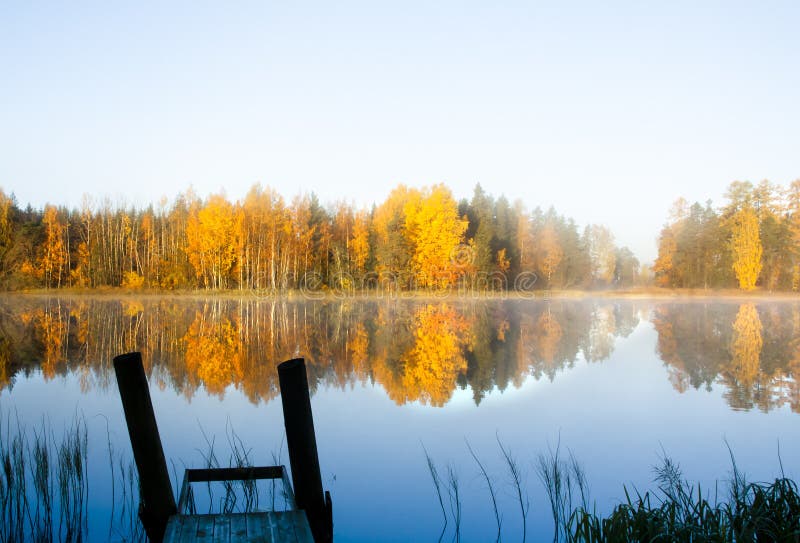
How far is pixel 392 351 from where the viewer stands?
15.7 metres

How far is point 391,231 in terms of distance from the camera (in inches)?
1907

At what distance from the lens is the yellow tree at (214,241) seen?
157ft

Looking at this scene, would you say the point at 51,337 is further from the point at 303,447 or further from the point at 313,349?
the point at 303,447

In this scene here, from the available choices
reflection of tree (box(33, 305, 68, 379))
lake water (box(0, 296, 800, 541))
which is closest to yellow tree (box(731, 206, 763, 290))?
lake water (box(0, 296, 800, 541))

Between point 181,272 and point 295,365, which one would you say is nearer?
point 295,365

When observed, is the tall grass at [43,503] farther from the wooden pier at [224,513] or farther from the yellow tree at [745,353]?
the yellow tree at [745,353]

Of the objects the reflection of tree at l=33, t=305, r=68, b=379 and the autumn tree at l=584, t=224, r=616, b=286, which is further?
the autumn tree at l=584, t=224, r=616, b=286

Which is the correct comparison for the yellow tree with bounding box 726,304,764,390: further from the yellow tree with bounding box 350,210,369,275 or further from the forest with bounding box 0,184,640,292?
the yellow tree with bounding box 350,210,369,275

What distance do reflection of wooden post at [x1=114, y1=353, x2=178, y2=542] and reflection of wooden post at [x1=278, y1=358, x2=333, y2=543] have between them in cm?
87

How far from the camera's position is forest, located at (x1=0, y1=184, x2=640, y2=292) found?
48812 millimetres

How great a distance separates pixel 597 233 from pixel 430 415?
80.3 m

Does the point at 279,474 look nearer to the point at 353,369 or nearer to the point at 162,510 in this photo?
the point at 162,510

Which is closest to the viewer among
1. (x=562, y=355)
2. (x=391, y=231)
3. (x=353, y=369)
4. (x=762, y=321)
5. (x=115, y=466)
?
(x=115, y=466)

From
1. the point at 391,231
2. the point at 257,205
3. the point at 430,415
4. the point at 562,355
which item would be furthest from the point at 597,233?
the point at 430,415
